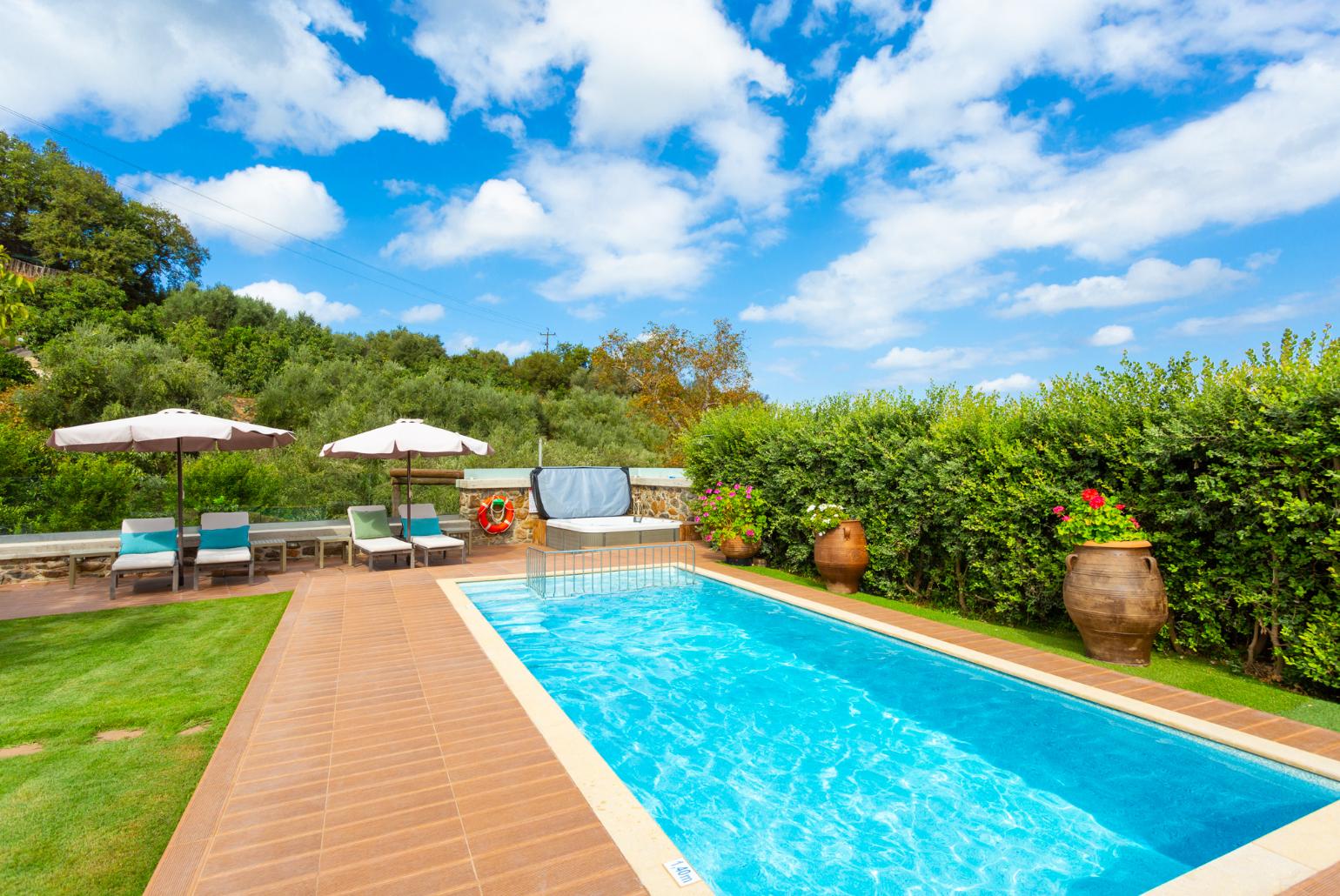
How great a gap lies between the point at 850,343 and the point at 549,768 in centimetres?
1798

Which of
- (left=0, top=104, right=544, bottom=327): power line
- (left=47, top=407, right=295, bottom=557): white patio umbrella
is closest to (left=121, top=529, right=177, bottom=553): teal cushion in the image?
(left=47, top=407, right=295, bottom=557): white patio umbrella

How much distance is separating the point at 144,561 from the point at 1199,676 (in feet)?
37.2

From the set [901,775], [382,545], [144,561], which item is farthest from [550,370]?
[901,775]

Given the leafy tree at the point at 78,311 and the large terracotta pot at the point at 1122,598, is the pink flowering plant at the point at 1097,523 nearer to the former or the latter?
the large terracotta pot at the point at 1122,598

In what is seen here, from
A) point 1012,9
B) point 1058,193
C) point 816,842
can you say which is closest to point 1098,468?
point 816,842

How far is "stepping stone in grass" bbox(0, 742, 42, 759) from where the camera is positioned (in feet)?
12.1

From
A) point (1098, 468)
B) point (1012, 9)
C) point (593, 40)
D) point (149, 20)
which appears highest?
point (149, 20)

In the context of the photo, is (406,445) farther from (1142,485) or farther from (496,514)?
(1142,485)

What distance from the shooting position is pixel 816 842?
3373mm

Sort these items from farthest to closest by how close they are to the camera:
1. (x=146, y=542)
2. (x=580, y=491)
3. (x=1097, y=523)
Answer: (x=580, y=491) → (x=146, y=542) → (x=1097, y=523)

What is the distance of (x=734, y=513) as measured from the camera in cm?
1052

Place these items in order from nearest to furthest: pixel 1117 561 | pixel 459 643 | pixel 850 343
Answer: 1. pixel 1117 561
2. pixel 459 643
3. pixel 850 343

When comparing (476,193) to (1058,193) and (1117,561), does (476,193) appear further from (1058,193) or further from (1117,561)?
(1117,561)

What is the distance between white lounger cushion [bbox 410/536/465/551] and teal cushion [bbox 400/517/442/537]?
9.8 inches
